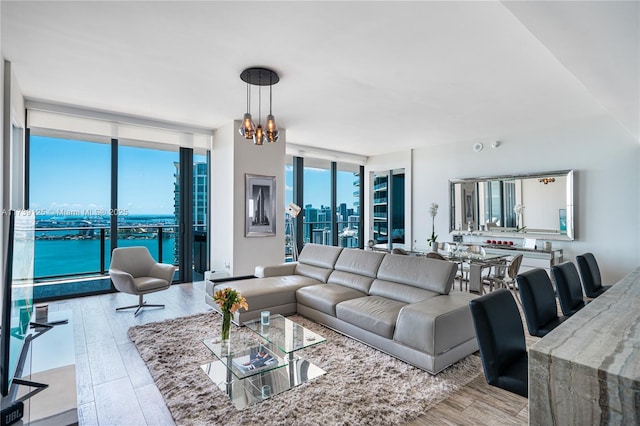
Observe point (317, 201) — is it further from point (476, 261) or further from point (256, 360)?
point (256, 360)

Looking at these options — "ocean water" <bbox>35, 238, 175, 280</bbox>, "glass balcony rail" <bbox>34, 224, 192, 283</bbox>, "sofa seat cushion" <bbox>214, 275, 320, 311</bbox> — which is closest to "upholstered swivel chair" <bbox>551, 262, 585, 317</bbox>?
"sofa seat cushion" <bbox>214, 275, 320, 311</bbox>

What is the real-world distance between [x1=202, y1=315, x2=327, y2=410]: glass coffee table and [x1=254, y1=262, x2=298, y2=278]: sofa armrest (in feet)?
5.77

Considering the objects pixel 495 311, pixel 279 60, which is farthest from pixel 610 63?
pixel 279 60

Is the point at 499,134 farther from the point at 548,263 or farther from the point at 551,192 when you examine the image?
the point at 548,263

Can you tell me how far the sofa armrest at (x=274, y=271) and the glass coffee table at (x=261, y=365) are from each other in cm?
176

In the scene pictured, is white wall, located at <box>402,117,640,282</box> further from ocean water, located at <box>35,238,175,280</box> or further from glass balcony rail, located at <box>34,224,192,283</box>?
ocean water, located at <box>35,238,175,280</box>

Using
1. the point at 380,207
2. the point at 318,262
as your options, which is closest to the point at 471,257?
the point at 318,262

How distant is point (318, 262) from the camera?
4.85m

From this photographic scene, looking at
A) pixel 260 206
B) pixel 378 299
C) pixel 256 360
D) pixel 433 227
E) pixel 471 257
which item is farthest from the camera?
pixel 433 227

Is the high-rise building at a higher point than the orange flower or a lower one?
higher

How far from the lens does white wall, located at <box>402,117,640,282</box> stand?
4.64 metres

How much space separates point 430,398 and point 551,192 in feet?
15.2

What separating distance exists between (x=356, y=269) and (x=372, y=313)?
1.16 metres

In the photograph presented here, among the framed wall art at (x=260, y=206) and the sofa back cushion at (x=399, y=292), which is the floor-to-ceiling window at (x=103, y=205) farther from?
the sofa back cushion at (x=399, y=292)
